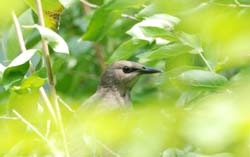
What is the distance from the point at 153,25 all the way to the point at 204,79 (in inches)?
19.4

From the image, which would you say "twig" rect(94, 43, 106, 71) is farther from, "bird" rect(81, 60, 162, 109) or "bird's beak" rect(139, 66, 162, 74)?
"bird's beak" rect(139, 66, 162, 74)

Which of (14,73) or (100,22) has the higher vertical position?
(14,73)

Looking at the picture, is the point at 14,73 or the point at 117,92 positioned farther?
the point at 117,92

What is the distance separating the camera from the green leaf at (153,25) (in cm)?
241

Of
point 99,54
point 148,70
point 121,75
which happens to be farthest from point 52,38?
point 99,54

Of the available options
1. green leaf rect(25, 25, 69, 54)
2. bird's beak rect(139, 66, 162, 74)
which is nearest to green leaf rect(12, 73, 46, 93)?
green leaf rect(25, 25, 69, 54)

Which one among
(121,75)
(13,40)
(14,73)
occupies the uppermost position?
(14,73)

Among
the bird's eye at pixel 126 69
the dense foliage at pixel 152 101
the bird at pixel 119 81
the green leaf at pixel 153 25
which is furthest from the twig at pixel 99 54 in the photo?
the green leaf at pixel 153 25

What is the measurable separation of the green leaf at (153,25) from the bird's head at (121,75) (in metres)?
2.46

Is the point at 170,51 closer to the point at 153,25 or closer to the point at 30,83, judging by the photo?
the point at 153,25

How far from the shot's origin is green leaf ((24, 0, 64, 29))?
2.23 metres

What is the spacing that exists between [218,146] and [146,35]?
1216 millimetres

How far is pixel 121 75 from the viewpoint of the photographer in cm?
548

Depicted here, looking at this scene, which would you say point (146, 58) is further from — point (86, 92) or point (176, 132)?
point (86, 92)
